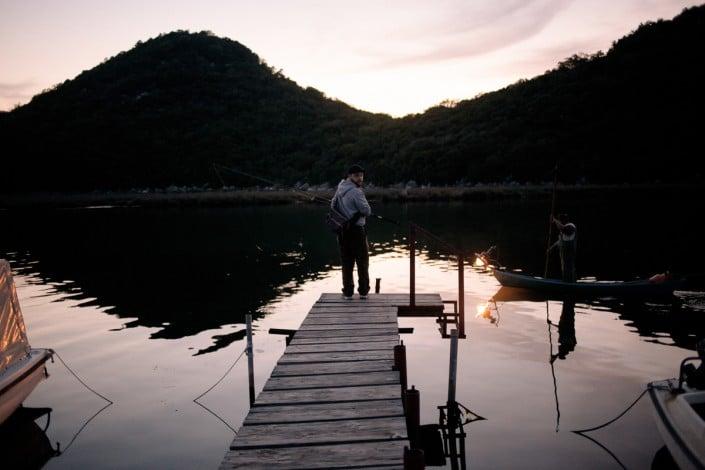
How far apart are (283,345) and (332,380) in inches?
281

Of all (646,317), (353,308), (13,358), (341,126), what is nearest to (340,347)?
(353,308)

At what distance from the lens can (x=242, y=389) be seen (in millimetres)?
11492

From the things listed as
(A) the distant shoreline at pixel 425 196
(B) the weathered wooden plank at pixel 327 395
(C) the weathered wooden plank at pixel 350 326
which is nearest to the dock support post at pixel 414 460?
(B) the weathered wooden plank at pixel 327 395

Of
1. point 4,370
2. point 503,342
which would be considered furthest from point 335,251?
point 4,370

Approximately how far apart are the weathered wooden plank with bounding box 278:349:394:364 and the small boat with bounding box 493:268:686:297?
11.9 metres

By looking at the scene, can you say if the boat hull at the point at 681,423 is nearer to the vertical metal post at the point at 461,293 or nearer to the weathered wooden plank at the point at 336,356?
the weathered wooden plank at the point at 336,356

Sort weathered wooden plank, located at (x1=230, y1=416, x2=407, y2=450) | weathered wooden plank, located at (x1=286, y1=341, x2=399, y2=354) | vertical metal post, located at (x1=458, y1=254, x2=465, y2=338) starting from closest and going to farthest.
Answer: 1. weathered wooden plank, located at (x1=230, y1=416, x2=407, y2=450)
2. weathered wooden plank, located at (x1=286, y1=341, x2=399, y2=354)
3. vertical metal post, located at (x1=458, y1=254, x2=465, y2=338)

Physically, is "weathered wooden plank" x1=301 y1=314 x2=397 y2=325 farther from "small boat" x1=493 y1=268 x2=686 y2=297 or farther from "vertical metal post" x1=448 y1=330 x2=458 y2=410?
"small boat" x1=493 y1=268 x2=686 y2=297

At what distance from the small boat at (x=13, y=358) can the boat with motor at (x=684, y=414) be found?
10.0 m

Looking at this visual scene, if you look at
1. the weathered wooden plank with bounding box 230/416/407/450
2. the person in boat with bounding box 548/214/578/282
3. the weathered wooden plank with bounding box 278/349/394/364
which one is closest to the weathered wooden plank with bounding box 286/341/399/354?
the weathered wooden plank with bounding box 278/349/394/364

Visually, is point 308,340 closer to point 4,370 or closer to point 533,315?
point 4,370

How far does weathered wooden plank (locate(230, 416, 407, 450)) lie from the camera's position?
5.89m

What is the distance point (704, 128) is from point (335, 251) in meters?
103

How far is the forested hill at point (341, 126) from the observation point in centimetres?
10862
